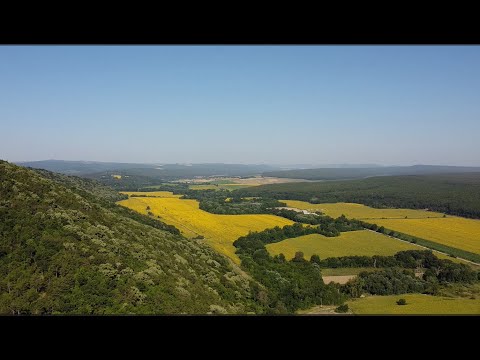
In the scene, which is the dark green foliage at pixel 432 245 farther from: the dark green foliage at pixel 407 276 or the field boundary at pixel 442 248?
the dark green foliage at pixel 407 276

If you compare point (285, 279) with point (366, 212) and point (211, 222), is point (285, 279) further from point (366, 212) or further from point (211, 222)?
point (366, 212)

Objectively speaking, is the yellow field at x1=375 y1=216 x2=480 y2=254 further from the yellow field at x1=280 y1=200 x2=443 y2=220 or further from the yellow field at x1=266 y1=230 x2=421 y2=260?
the yellow field at x1=266 y1=230 x2=421 y2=260

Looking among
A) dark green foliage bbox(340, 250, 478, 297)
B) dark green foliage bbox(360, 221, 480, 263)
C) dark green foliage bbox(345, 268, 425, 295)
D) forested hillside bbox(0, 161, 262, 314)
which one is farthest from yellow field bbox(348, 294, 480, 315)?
dark green foliage bbox(360, 221, 480, 263)

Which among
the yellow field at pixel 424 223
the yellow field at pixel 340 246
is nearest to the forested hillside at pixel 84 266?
the yellow field at pixel 340 246

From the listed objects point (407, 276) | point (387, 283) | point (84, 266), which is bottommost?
point (387, 283)

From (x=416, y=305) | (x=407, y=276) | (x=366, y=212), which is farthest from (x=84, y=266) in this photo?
(x=366, y=212)

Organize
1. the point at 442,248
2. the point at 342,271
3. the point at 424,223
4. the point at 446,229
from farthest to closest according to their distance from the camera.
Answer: the point at 424,223
the point at 446,229
the point at 442,248
the point at 342,271

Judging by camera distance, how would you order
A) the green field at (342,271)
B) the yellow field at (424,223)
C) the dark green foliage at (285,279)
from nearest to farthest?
the dark green foliage at (285,279) → the green field at (342,271) → the yellow field at (424,223)
